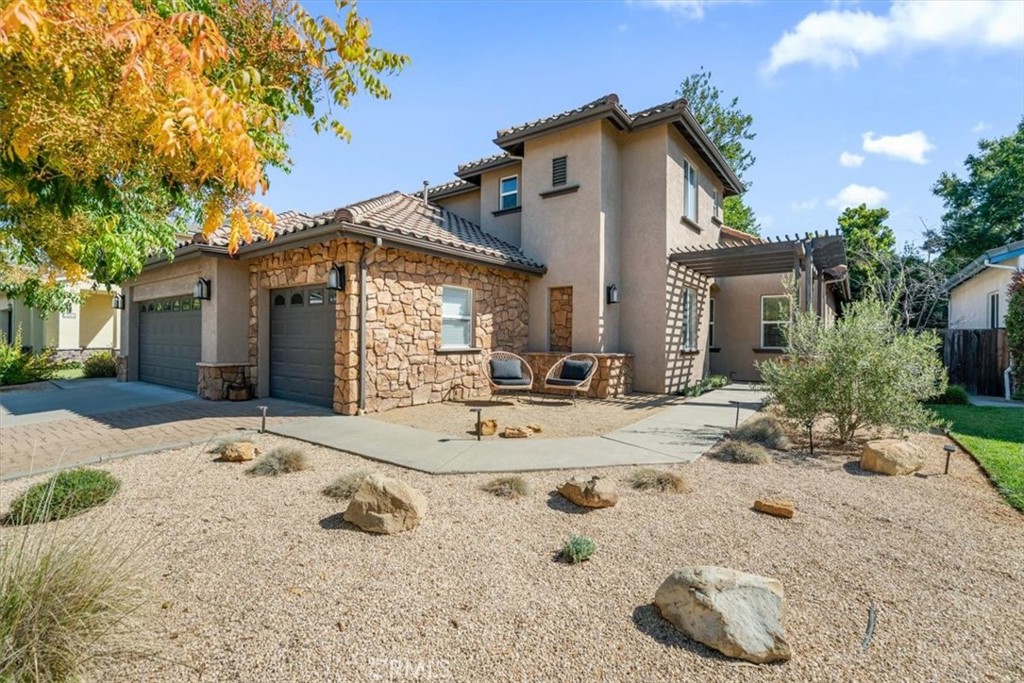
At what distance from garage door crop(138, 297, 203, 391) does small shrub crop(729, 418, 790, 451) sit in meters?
11.3

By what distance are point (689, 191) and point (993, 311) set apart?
11096 millimetres

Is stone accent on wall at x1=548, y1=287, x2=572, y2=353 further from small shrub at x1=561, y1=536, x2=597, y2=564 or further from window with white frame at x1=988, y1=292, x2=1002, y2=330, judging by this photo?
window with white frame at x1=988, y1=292, x2=1002, y2=330

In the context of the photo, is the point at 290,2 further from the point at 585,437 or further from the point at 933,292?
the point at 933,292

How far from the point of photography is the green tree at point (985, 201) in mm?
22812

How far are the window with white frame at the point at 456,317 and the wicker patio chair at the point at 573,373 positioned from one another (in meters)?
2.12

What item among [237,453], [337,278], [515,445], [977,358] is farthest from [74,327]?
[977,358]

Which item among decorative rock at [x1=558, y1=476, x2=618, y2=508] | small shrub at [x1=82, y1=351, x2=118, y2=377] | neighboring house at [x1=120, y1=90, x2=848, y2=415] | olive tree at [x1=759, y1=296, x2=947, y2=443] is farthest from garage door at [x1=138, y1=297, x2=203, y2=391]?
olive tree at [x1=759, y1=296, x2=947, y2=443]

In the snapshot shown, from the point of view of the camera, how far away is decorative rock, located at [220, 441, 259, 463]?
5625 mm

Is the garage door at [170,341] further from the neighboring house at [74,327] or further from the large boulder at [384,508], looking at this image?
the large boulder at [384,508]

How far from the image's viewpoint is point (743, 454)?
5.64 m

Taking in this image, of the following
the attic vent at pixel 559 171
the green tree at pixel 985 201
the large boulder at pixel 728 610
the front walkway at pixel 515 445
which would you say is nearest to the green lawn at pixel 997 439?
the front walkway at pixel 515 445

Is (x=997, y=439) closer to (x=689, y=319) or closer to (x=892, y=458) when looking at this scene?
(x=892, y=458)

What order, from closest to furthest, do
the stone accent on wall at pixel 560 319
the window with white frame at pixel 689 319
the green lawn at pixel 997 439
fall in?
1. the green lawn at pixel 997 439
2. the stone accent on wall at pixel 560 319
3. the window with white frame at pixel 689 319

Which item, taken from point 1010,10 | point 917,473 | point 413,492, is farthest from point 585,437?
point 1010,10
